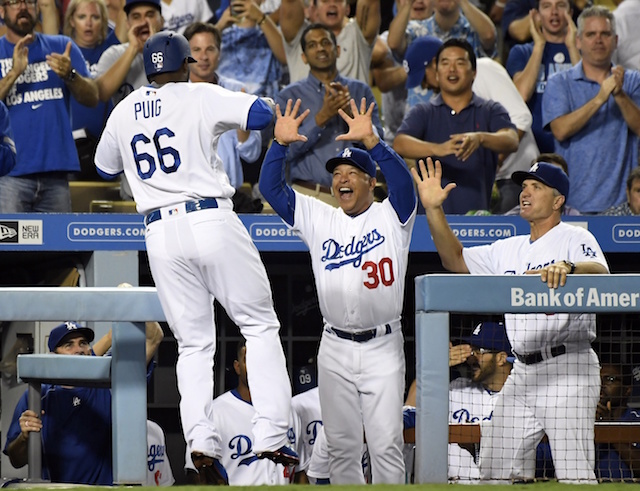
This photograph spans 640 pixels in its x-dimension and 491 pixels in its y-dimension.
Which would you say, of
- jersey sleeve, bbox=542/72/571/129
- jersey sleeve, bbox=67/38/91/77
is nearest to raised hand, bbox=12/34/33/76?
jersey sleeve, bbox=67/38/91/77

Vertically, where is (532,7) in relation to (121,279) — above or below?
above

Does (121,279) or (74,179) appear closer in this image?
(121,279)

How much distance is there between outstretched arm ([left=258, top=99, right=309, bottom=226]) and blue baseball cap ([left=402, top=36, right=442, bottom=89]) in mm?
2581

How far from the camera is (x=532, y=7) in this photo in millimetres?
8969

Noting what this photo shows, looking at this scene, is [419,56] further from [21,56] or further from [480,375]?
[21,56]

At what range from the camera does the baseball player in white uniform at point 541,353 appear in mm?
5094

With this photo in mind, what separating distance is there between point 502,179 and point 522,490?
431cm

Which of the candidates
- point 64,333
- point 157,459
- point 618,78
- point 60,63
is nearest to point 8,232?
point 64,333

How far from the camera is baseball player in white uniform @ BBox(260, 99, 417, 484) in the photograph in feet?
16.9

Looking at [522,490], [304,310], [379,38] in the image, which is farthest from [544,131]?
[522,490]

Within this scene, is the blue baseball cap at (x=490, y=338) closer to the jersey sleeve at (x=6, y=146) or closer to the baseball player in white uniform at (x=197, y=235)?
the baseball player in white uniform at (x=197, y=235)

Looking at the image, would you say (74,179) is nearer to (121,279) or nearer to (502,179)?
(121,279)

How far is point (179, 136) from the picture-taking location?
4496 millimetres

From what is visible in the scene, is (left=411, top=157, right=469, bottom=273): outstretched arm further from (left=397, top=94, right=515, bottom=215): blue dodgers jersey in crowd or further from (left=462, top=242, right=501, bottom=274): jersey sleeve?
(left=397, top=94, right=515, bottom=215): blue dodgers jersey in crowd
